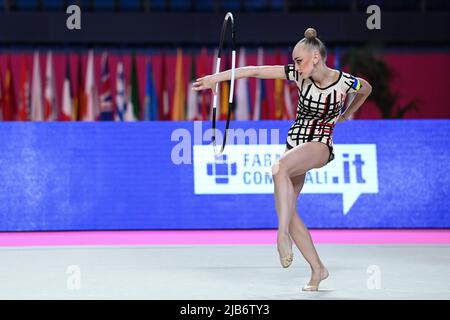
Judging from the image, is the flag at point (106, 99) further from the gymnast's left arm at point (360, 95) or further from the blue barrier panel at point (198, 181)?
the gymnast's left arm at point (360, 95)

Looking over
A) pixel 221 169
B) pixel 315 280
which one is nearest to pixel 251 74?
pixel 315 280

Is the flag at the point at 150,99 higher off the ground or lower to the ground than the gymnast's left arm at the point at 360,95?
higher

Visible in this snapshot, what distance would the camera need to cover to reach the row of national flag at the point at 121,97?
1096 inches

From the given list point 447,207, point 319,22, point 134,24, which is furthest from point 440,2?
point 447,207

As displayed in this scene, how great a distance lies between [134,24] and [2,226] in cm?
1738

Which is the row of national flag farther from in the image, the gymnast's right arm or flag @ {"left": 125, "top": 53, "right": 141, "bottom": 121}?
the gymnast's right arm

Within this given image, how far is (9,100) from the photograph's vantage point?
2777cm

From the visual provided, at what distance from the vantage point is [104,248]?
1097 centimetres

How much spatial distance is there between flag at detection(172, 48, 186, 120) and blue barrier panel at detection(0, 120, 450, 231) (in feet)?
46.2

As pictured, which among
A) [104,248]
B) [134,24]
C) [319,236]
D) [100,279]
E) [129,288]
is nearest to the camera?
[129,288]

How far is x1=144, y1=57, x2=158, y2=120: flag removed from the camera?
1113 inches

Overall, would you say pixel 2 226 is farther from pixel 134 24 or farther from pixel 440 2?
pixel 440 2

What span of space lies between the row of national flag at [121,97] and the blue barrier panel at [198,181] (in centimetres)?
1309

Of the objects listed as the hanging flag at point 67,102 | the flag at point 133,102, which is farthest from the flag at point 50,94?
the flag at point 133,102
